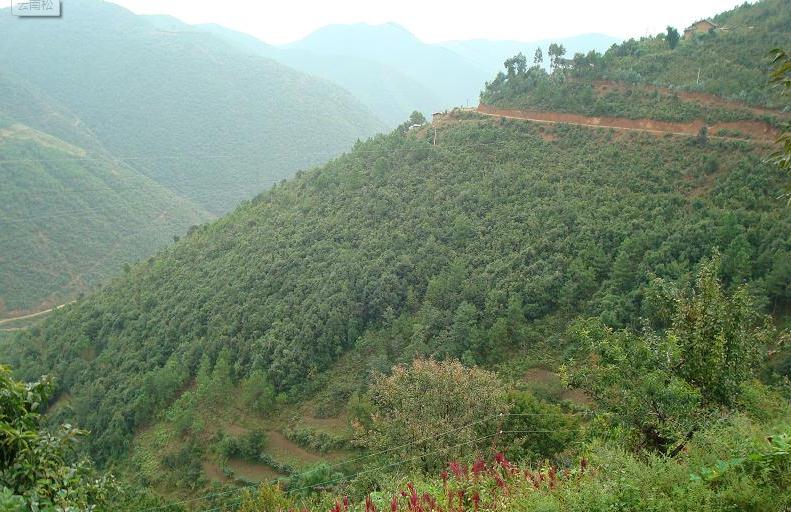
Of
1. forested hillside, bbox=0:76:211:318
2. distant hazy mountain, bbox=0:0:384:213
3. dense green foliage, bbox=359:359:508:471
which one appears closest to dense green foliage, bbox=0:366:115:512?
dense green foliage, bbox=359:359:508:471

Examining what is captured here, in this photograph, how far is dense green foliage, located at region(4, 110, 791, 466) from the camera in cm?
2364

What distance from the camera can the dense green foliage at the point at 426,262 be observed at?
23641 millimetres

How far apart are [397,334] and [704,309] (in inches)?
795

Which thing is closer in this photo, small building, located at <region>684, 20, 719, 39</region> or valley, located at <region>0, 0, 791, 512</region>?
valley, located at <region>0, 0, 791, 512</region>

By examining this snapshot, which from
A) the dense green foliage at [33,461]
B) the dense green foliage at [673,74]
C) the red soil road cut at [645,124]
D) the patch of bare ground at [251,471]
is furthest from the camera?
the dense green foliage at [673,74]

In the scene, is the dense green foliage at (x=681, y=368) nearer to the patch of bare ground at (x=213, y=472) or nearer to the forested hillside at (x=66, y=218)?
the patch of bare ground at (x=213, y=472)

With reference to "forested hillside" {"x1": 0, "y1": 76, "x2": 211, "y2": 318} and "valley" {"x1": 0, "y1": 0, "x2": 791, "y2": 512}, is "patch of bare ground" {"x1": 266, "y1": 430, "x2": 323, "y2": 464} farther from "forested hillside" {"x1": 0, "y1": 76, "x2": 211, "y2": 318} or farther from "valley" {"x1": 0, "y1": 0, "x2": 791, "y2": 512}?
"forested hillside" {"x1": 0, "y1": 76, "x2": 211, "y2": 318}

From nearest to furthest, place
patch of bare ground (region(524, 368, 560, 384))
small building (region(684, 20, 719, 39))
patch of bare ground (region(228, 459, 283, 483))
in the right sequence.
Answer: patch of bare ground (region(524, 368, 560, 384)) < patch of bare ground (region(228, 459, 283, 483)) < small building (region(684, 20, 719, 39))

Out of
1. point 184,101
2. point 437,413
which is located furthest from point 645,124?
point 184,101

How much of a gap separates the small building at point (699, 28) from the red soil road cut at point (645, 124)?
38.0ft

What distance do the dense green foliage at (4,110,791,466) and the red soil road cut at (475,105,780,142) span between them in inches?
49.0

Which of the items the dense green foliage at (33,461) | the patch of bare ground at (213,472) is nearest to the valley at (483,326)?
the dense green foliage at (33,461)

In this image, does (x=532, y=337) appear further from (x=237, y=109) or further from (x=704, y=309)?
(x=237, y=109)

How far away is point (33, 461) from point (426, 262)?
26512 millimetres
